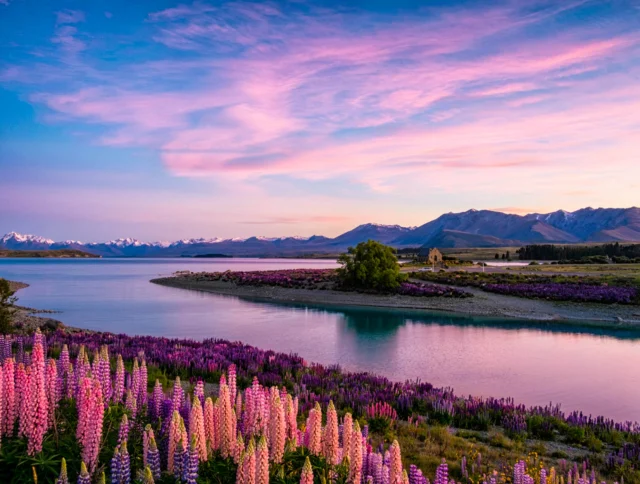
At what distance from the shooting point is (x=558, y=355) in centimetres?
2914

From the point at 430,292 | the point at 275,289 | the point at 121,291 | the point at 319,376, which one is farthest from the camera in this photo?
the point at 121,291

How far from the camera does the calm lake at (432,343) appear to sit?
842 inches

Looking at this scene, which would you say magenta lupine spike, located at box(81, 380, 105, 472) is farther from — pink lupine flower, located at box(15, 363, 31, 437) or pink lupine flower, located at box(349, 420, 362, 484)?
pink lupine flower, located at box(349, 420, 362, 484)

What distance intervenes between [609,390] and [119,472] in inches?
862

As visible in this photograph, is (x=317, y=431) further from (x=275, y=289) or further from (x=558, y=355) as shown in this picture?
(x=275, y=289)

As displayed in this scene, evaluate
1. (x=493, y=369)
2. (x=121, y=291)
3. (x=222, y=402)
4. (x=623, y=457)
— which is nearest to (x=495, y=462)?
(x=623, y=457)

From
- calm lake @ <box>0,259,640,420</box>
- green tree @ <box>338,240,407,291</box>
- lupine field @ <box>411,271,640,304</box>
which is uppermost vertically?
green tree @ <box>338,240,407,291</box>

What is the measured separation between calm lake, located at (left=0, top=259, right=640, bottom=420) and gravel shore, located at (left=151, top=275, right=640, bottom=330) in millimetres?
3538

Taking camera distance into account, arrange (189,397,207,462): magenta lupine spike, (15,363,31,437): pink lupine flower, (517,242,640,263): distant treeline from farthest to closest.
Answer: (517,242,640,263): distant treeline
(15,363,31,437): pink lupine flower
(189,397,207,462): magenta lupine spike

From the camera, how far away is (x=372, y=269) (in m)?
61.5

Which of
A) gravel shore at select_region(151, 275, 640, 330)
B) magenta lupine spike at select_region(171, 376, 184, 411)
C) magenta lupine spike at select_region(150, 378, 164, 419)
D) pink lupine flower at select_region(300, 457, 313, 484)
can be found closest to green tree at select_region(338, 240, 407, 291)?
gravel shore at select_region(151, 275, 640, 330)

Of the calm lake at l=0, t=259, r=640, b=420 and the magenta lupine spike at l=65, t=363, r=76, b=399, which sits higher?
the magenta lupine spike at l=65, t=363, r=76, b=399

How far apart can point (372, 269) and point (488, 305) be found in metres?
15.8

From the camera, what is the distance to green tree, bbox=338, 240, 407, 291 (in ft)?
199
